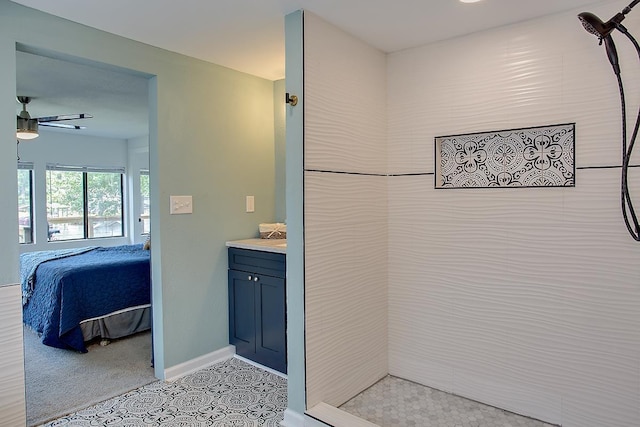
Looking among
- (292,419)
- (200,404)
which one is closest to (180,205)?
(200,404)

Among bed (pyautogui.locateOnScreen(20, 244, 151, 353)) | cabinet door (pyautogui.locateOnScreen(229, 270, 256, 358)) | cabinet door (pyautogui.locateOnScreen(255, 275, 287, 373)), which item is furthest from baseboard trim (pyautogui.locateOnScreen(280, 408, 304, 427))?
bed (pyautogui.locateOnScreen(20, 244, 151, 353))

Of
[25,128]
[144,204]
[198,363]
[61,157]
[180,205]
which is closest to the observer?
[180,205]

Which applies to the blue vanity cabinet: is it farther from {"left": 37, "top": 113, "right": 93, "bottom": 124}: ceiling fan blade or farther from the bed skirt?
{"left": 37, "top": 113, "right": 93, "bottom": 124}: ceiling fan blade

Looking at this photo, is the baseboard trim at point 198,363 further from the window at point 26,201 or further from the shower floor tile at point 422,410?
the window at point 26,201

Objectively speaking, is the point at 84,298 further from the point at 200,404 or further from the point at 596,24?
the point at 596,24

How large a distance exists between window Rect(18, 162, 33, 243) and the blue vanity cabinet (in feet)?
14.4

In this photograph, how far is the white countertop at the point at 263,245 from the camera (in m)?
2.72

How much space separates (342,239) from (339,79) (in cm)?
93

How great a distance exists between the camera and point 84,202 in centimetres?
653

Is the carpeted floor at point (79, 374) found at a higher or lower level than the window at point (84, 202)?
lower

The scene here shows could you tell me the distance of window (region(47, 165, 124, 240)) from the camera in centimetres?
617

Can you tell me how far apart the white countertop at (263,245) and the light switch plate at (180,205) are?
0.42 meters

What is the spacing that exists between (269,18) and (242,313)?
2.01m

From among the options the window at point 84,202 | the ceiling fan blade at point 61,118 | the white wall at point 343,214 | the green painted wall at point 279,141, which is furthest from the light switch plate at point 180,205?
the window at point 84,202
